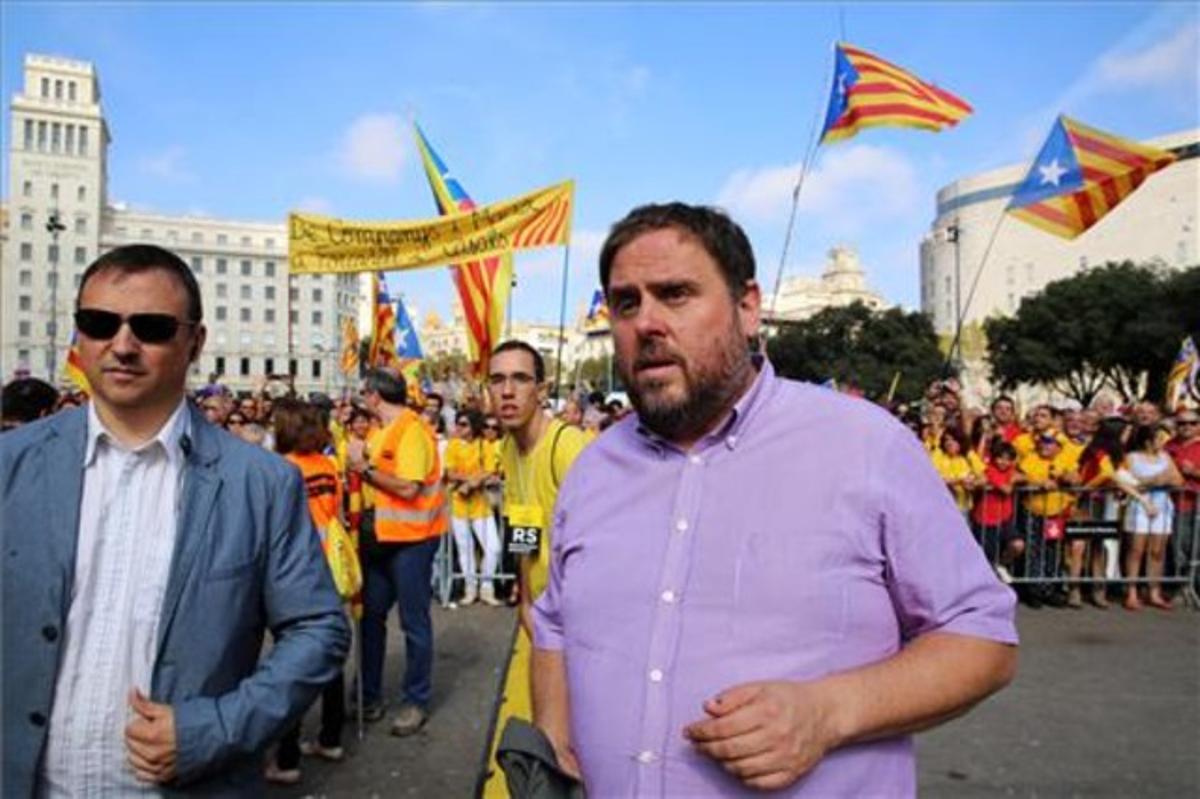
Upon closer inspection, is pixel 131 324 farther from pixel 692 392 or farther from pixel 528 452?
pixel 528 452

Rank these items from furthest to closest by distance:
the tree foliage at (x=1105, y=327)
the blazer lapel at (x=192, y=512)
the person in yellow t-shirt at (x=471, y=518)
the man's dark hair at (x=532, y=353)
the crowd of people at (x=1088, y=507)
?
the tree foliage at (x=1105, y=327)
the person in yellow t-shirt at (x=471, y=518)
the crowd of people at (x=1088, y=507)
the man's dark hair at (x=532, y=353)
the blazer lapel at (x=192, y=512)

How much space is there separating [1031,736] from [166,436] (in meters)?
5.42

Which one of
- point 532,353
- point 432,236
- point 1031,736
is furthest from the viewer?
point 432,236

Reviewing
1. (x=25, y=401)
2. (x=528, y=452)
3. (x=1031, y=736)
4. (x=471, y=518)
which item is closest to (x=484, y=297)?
(x=471, y=518)

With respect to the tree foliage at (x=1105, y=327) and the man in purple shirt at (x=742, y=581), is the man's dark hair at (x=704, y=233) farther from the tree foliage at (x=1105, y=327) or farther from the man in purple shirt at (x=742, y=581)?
the tree foliage at (x=1105, y=327)

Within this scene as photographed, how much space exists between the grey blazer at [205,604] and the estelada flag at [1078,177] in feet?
34.8

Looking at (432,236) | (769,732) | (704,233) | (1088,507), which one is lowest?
(1088,507)

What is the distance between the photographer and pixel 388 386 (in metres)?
5.87

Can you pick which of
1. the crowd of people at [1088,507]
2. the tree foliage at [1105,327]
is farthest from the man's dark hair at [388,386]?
the tree foliage at [1105,327]

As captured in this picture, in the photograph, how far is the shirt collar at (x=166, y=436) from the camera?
2.06 meters

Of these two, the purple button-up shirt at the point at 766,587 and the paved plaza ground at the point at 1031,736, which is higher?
the purple button-up shirt at the point at 766,587

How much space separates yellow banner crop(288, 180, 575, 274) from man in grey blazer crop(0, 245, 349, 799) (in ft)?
17.4

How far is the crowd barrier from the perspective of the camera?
952cm

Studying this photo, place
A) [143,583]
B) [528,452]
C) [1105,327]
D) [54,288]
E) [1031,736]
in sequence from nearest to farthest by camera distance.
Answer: [143,583]
[528,452]
[1031,736]
[54,288]
[1105,327]
